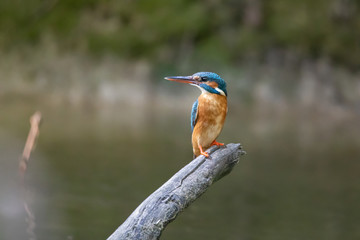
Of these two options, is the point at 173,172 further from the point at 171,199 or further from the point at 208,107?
the point at 171,199

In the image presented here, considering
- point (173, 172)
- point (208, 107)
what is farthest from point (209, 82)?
point (173, 172)

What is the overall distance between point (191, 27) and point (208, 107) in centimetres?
978

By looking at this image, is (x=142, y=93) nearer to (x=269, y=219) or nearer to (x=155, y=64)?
(x=155, y=64)

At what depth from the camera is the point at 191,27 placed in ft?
43.1

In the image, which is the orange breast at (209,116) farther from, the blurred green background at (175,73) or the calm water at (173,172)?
the blurred green background at (175,73)

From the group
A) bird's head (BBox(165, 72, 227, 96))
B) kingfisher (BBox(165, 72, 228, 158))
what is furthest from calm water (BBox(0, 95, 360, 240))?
bird's head (BBox(165, 72, 227, 96))

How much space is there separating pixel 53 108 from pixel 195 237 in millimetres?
6902

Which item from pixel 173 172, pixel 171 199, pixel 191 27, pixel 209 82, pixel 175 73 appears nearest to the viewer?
pixel 171 199

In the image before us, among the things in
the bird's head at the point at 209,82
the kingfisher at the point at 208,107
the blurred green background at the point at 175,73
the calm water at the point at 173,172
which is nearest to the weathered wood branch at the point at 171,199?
the kingfisher at the point at 208,107

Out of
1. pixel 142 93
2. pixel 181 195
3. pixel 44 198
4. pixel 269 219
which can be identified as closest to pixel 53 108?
pixel 142 93

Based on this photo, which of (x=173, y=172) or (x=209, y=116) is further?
(x=173, y=172)

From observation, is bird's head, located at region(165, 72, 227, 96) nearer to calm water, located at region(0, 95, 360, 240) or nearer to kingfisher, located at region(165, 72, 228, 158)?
kingfisher, located at region(165, 72, 228, 158)

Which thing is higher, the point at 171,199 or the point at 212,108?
the point at 212,108

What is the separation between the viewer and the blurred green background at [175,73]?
920 centimetres
